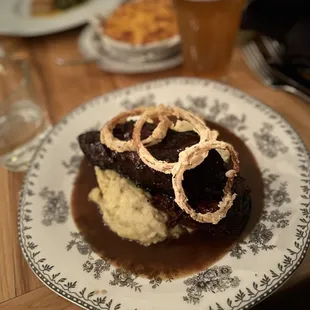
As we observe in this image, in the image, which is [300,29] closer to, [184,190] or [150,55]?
[150,55]

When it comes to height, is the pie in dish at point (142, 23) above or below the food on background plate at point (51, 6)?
above

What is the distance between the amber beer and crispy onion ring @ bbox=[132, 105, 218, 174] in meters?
0.63

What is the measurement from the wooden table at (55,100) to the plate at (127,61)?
0.15ft

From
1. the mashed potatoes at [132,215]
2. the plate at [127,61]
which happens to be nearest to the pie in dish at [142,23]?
the plate at [127,61]

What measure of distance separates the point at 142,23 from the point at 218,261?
1299 millimetres

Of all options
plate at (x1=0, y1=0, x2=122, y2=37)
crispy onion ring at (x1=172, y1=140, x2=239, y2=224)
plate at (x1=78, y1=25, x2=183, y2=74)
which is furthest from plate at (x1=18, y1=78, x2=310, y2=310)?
plate at (x1=0, y1=0, x2=122, y2=37)

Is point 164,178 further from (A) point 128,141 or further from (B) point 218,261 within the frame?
(B) point 218,261

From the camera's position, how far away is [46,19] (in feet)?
7.92

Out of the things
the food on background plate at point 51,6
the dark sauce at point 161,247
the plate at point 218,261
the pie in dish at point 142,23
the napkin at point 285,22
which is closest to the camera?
the plate at point 218,261

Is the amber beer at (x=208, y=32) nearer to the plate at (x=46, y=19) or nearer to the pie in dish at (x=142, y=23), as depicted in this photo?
the pie in dish at (x=142, y=23)

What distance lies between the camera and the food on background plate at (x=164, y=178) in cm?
118

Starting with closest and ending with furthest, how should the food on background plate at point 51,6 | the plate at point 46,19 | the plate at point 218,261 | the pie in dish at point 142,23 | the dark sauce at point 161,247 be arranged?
the plate at point 218,261
the dark sauce at point 161,247
the pie in dish at point 142,23
the plate at point 46,19
the food on background plate at point 51,6

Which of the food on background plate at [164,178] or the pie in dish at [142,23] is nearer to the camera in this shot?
the food on background plate at [164,178]

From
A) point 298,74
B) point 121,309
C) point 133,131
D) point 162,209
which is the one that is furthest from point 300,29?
point 121,309
